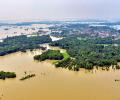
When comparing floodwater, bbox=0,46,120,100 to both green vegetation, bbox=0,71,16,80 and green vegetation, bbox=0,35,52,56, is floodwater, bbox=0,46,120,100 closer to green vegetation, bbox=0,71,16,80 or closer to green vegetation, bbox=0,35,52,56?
green vegetation, bbox=0,71,16,80

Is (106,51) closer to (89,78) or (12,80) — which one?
(89,78)

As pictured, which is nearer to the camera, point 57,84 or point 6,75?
point 57,84

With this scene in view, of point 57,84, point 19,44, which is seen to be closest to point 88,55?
point 57,84

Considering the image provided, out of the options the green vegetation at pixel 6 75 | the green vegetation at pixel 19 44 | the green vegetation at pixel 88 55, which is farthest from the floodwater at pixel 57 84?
the green vegetation at pixel 19 44

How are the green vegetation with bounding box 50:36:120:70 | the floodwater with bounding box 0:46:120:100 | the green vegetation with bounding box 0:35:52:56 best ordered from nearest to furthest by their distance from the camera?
the floodwater with bounding box 0:46:120:100
the green vegetation with bounding box 50:36:120:70
the green vegetation with bounding box 0:35:52:56

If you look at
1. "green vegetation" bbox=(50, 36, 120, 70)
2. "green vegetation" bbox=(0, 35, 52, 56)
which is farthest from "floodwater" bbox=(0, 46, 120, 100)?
"green vegetation" bbox=(0, 35, 52, 56)

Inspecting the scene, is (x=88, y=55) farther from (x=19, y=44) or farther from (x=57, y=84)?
(x=19, y=44)

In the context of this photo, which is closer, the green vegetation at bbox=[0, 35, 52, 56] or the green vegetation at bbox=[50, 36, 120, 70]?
the green vegetation at bbox=[50, 36, 120, 70]

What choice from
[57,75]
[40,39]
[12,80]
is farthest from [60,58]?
[40,39]
